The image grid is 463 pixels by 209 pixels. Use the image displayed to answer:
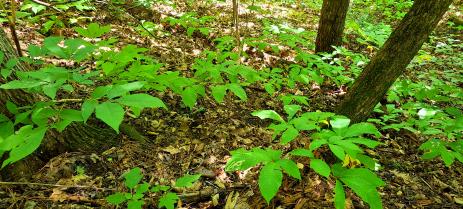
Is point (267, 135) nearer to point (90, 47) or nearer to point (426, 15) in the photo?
point (426, 15)

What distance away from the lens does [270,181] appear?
141cm

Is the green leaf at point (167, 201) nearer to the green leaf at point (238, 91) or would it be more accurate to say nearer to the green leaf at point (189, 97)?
the green leaf at point (189, 97)

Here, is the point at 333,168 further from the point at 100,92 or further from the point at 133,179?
the point at 133,179

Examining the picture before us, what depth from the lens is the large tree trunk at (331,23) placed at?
4859 millimetres

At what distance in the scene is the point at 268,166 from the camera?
4.86ft

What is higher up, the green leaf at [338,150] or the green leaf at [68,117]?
the green leaf at [68,117]

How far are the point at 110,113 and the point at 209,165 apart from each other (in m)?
1.69

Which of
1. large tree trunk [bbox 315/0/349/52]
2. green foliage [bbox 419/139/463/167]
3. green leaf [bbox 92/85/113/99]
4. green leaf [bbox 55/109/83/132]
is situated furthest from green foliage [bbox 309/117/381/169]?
large tree trunk [bbox 315/0/349/52]

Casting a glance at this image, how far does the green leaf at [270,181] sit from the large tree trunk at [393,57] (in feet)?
5.76

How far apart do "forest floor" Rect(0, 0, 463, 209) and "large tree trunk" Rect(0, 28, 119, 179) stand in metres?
0.07

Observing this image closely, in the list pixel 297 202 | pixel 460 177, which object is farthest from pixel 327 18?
pixel 297 202

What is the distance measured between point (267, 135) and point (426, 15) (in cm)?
174

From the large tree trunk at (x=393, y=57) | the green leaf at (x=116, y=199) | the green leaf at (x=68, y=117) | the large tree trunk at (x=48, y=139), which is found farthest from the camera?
the large tree trunk at (x=393, y=57)

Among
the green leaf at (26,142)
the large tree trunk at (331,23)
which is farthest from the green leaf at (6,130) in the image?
the large tree trunk at (331,23)
